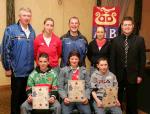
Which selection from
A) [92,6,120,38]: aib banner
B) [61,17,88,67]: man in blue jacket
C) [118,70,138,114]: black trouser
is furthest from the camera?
[92,6,120,38]: aib banner

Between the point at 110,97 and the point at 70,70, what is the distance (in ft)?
2.00

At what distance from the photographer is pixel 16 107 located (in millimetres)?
3951

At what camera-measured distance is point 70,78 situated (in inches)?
150

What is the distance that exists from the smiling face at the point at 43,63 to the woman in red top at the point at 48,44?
0.75 ft

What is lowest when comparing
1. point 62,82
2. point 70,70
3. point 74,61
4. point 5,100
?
point 5,100

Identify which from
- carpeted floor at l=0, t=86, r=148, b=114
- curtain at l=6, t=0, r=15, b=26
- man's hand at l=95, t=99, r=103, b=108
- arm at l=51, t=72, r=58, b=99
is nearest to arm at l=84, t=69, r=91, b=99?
man's hand at l=95, t=99, r=103, b=108

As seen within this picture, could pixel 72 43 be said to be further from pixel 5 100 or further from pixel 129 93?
pixel 5 100

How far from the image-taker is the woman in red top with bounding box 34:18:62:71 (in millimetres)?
3893

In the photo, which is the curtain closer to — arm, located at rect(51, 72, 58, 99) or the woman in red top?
the woman in red top

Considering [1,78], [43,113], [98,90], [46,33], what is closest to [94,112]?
[98,90]

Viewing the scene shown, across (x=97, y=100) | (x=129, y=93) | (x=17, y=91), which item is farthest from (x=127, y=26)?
(x=17, y=91)

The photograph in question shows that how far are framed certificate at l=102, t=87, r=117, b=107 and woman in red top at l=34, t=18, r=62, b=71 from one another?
2.64 ft

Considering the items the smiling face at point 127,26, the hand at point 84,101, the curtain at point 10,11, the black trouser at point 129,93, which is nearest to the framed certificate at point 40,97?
the hand at point 84,101

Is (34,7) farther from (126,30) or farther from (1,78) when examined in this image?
(126,30)
